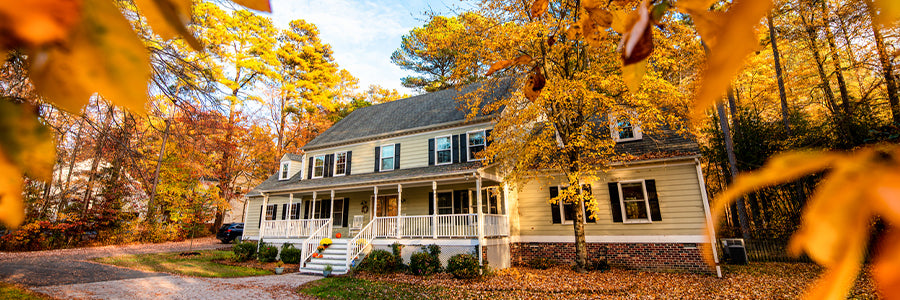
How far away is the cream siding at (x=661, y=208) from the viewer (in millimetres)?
12680

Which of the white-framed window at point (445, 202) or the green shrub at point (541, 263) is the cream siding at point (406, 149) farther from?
the green shrub at point (541, 263)

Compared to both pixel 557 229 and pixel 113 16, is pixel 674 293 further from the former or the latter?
pixel 113 16

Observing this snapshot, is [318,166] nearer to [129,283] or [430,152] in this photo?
[430,152]

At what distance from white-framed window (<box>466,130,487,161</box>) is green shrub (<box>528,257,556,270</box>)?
199 inches

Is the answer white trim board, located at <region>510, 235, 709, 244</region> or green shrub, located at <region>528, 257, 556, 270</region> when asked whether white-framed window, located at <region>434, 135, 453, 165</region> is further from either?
green shrub, located at <region>528, 257, 556, 270</region>

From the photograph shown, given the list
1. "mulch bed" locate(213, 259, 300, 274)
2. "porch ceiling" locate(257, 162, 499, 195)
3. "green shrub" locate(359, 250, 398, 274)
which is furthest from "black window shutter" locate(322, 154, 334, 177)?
"green shrub" locate(359, 250, 398, 274)

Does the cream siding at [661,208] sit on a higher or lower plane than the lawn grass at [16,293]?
higher

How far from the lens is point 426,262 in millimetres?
13195

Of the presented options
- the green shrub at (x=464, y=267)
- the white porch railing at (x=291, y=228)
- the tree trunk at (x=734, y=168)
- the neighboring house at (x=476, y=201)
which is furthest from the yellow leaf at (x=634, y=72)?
the tree trunk at (x=734, y=168)

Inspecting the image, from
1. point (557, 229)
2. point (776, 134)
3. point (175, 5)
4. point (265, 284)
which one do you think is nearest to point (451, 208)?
point (557, 229)

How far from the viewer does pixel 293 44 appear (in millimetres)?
34906

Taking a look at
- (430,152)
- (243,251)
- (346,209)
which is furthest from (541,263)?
(243,251)

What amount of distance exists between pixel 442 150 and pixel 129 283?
11869 mm

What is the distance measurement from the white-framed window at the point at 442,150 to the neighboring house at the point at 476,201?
0.16 feet
